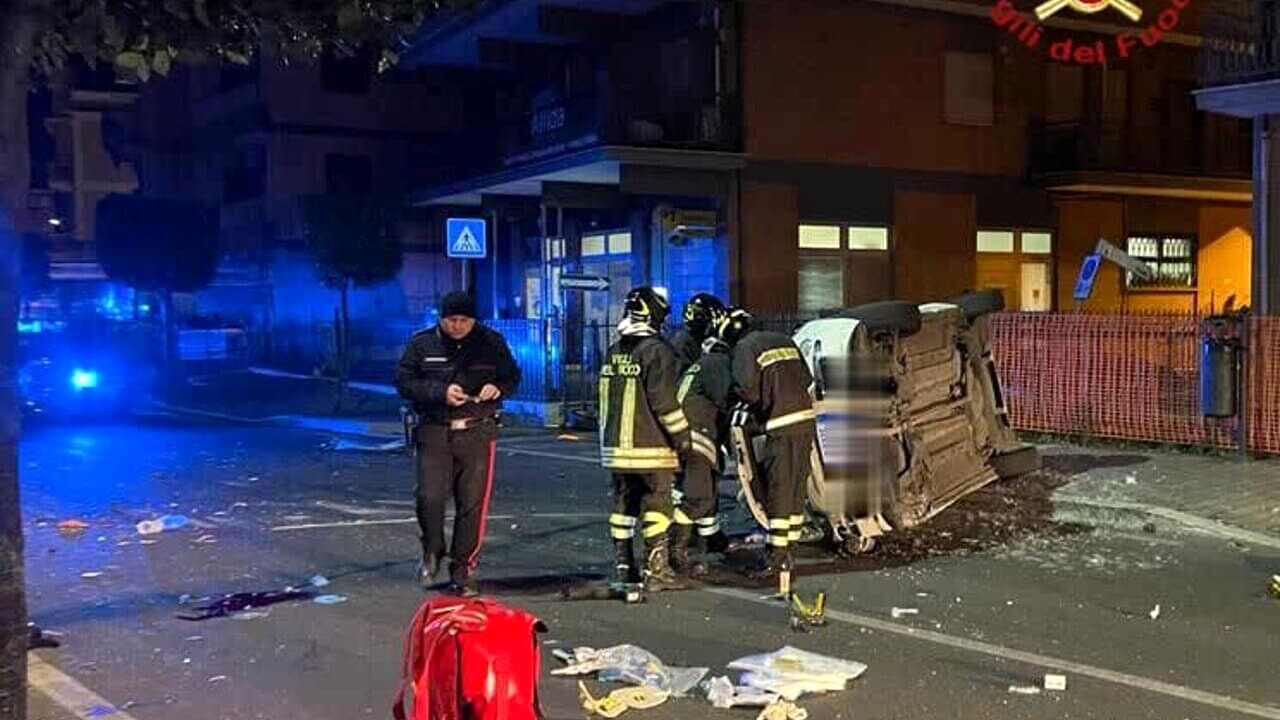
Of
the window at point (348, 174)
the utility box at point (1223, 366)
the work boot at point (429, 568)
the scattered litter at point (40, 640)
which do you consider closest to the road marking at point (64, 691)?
the scattered litter at point (40, 640)

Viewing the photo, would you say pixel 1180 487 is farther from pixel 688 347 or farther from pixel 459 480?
pixel 459 480

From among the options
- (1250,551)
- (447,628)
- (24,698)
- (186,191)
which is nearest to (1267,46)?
(1250,551)

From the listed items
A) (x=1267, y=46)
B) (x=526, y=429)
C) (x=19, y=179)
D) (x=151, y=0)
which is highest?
(x=1267, y=46)

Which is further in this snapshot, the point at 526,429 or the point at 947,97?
the point at 947,97

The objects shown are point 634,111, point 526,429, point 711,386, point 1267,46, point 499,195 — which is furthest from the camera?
point 499,195

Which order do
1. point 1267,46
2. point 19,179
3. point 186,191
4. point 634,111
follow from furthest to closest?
point 186,191 < point 634,111 < point 1267,46 < point 19,179

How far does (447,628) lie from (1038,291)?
22473mm

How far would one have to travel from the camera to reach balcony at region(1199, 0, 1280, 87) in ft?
52.1

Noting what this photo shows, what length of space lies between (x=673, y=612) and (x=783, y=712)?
197 centimetres

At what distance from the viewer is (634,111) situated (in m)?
22.9

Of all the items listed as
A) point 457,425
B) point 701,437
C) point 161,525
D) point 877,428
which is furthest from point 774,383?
point 161,525

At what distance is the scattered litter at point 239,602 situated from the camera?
760 cm

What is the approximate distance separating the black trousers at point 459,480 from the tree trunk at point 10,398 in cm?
400

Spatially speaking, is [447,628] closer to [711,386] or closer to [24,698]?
[24,698]
